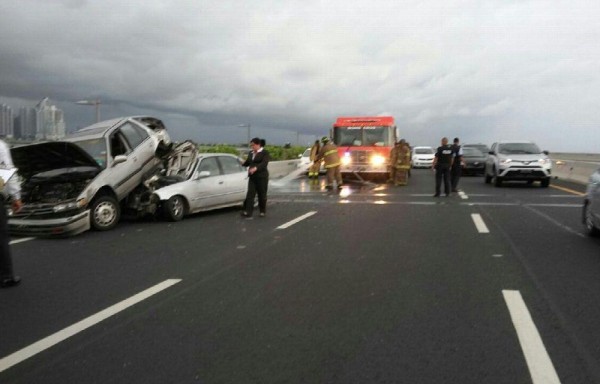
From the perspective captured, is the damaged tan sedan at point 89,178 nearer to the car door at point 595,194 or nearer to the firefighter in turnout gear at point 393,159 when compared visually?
the car door at point 595,194

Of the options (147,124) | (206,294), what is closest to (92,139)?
(147,124)

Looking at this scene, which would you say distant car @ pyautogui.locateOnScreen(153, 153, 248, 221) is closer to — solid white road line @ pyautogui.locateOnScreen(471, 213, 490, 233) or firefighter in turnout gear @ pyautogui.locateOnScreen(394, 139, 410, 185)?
solid white road line @ pyautogui.locateOnScreen(471, 213, 490, 233)

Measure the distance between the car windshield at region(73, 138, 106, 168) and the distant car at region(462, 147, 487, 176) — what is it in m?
21.8

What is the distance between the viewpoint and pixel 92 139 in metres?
10.7

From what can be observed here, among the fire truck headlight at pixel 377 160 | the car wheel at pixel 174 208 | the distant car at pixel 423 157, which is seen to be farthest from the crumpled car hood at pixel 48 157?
the distant car at pixel 423 157

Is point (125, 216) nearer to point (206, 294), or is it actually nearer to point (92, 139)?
point (92, 139)

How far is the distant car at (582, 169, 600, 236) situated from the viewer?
8844 millimetres

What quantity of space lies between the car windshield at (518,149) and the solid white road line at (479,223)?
395 inches

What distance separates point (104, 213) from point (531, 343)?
826cm

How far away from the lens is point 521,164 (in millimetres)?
20125

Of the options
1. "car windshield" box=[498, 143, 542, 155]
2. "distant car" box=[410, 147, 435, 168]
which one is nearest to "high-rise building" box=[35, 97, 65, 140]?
"car windshield" box=[498, 143, 542, 155]

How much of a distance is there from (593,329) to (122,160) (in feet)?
27.8

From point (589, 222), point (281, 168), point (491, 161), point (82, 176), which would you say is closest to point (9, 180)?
point (82, 176)

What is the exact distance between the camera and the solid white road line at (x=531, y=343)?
3549 millimetres
